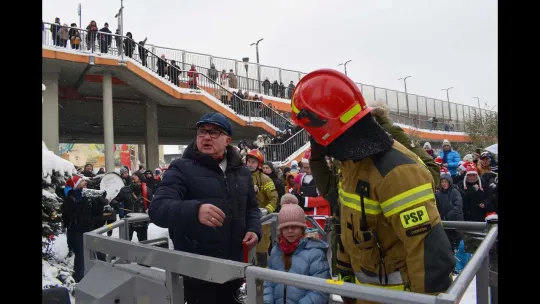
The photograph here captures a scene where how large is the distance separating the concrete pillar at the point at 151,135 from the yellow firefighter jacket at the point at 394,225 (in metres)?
18.3

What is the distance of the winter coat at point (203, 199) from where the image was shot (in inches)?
95.9

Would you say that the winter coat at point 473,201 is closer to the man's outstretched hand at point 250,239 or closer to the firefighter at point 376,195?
the man's outstretched hand at point 250,239

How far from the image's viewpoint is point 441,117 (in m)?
37.5

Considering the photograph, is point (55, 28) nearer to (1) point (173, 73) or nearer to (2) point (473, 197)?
(1) point (173, 73)

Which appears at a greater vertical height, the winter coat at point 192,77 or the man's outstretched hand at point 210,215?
the winter coat at point 192,77

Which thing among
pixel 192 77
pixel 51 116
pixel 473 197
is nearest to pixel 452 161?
pixel 473 197

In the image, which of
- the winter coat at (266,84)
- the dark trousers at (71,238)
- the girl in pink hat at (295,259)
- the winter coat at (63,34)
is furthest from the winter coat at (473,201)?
the winter coat at (266,84)

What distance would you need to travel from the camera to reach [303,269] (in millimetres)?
2637

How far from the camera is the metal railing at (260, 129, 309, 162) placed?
16656 millimetres

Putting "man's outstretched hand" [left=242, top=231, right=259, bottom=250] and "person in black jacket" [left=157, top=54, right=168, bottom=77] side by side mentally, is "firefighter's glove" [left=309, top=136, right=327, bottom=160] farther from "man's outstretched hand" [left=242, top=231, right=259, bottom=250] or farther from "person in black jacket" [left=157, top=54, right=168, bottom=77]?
"person in black jacket" [left=157, top=54, right=168, bottom=77]
